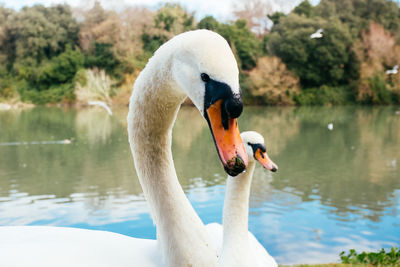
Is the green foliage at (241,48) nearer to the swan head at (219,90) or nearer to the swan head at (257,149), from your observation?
the swan head at (257,149)

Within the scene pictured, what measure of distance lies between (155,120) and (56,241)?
66 centimetres

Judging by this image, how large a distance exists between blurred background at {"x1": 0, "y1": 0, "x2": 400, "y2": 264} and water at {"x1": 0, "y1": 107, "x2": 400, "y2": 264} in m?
0.03

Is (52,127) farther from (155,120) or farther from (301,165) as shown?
(155,120)

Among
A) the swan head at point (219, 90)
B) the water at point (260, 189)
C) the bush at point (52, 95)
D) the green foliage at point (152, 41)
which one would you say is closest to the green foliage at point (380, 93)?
the water at point (260, 189)

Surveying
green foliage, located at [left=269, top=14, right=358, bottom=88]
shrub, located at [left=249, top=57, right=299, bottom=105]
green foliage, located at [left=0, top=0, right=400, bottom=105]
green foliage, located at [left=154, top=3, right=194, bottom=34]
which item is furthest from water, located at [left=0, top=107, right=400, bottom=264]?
green foliage, located at [left=154, top=3, right=194, bottom=34]

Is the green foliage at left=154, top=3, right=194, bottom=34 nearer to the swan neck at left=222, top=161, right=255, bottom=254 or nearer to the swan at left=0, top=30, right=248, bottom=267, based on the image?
the swan neck at left=222, top=161, right=255, bottom=254

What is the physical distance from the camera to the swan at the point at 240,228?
295 centimetres

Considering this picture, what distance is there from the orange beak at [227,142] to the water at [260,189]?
3.69m

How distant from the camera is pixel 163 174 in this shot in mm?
1499

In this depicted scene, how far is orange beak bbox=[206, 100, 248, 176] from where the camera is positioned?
1.04m

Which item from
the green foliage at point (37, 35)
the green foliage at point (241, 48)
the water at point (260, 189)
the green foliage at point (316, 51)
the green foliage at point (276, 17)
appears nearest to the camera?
the water at point (260, 189)

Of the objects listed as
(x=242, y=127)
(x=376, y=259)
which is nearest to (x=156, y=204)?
(x=376, y=259)

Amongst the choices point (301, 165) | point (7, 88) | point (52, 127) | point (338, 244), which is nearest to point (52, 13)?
point (7, 88)

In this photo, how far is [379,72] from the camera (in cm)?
3002
